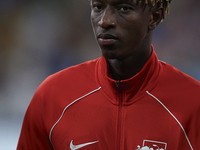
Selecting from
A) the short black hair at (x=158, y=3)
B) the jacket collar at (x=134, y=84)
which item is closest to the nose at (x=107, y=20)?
the short black hair at (x=158, y=3)

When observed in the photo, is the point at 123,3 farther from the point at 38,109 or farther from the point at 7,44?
the point at 7,44

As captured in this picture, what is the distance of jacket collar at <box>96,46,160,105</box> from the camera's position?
133cm

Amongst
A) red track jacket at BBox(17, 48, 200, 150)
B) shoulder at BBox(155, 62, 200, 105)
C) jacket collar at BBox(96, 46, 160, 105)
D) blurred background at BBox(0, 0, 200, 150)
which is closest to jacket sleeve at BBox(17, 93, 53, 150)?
red track jacket at BBox(17, 48, 200, 150)

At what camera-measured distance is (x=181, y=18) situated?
4.02 metres

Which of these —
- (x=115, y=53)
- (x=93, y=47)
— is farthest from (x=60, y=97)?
(x=93, y=47)

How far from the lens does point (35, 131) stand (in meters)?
1.45

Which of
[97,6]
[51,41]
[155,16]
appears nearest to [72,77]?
[97,6]

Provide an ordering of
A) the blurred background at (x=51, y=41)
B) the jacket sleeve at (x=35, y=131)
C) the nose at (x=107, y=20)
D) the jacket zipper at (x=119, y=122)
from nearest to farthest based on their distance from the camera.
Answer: the nose at (x=107, y=20), the jacket zipper at (x=119, y=122), the jacket sleeve at (x=35, y=131), the blurred background at (x=51, y=41)

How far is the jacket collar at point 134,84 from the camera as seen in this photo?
1.33 m

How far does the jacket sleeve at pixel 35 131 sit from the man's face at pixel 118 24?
47 centimetres

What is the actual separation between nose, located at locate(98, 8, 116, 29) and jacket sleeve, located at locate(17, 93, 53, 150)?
20.7 inches

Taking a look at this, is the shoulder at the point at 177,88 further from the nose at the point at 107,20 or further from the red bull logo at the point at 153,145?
the nose at the point at 107,20

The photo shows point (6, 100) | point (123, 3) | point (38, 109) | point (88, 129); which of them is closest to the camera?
point (123, 3)

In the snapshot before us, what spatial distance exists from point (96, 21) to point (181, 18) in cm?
304
